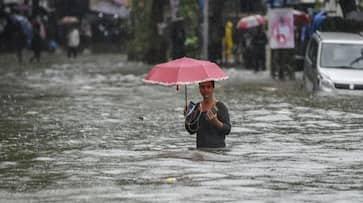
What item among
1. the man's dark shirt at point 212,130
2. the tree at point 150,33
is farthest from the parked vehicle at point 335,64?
the tree at point 150,33

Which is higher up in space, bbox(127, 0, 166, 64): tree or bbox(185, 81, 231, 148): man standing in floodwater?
bbox(185, 81, 231, 148): man standing in floodwater

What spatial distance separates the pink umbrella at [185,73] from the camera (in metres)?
14.4

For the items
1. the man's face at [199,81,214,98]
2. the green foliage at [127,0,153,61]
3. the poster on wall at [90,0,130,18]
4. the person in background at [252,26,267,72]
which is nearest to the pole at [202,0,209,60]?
the person in background at [252,26,267,72]

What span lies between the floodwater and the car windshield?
34.4 inches

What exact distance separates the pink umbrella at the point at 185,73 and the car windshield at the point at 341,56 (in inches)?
435

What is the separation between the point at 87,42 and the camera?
64938 mm

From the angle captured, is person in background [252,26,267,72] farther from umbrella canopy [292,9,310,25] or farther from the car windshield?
the car windshield

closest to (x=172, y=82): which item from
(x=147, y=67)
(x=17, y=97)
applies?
(x=17, y=97)

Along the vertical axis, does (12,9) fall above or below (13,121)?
below

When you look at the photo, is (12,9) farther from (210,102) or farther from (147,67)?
(210,102)

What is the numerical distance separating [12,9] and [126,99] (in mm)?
39087

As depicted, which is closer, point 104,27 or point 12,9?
point 12,9

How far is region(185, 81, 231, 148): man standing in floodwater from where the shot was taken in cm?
1452

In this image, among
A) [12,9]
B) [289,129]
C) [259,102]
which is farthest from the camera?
[12,9]
